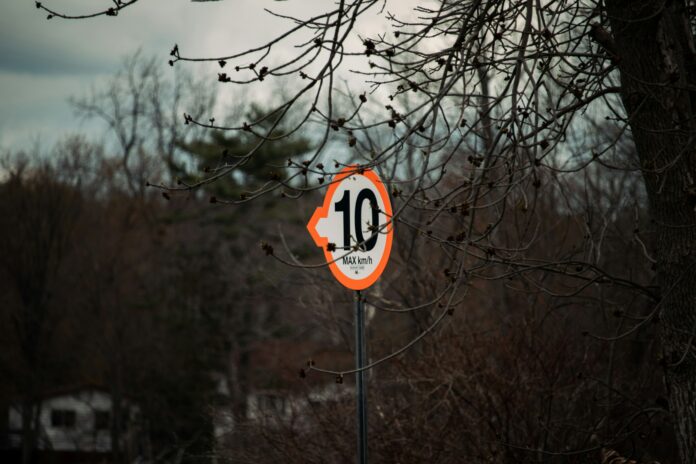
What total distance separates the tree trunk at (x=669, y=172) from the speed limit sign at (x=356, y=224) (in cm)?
159

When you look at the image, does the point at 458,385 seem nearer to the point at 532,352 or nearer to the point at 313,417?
the point at 532,352

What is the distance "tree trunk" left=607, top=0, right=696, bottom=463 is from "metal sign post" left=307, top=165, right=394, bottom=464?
1.59m

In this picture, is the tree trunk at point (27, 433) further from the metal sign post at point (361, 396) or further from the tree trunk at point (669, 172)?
the tree trunk at point (669, 172)

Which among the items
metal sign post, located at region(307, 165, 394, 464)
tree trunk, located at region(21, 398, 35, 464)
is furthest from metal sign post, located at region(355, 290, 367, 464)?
tree trunk, located at region(21, 398, 35, 464)

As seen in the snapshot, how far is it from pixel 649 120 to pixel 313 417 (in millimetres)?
4238

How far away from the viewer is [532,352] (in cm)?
764

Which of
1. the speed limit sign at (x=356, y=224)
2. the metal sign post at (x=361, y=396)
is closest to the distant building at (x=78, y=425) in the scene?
the metal sign post at (x=361, y=396)

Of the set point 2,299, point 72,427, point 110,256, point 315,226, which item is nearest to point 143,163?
point 110,256

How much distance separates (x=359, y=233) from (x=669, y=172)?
1.88 m

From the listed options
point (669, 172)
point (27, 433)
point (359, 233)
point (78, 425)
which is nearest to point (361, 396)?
point (359, 233)

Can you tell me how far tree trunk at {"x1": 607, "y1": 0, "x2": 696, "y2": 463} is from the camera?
5336 mm

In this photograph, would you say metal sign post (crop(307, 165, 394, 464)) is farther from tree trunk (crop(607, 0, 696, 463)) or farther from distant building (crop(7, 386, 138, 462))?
distant building (crop(7, 386, 138, 462))

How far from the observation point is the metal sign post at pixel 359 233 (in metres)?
5.62

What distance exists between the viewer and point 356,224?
18.8 ft
